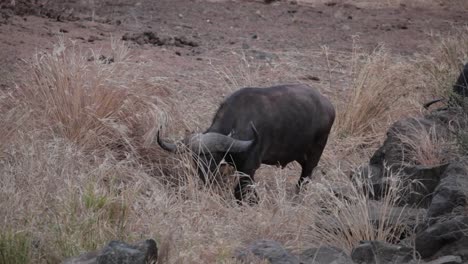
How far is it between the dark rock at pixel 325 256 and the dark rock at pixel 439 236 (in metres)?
0.52

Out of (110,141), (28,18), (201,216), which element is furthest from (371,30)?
(201,216)

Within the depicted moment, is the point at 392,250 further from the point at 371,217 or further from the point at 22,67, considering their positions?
the point at 22,67

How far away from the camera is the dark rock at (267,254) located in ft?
23.4

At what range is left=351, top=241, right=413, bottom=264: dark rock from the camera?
7379mm

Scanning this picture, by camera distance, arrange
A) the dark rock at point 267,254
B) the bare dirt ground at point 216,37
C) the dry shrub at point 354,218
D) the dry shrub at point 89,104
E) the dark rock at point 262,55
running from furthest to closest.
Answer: the dark rock at point 262,55 → the bare dirt ground at point 216,37 → the dry shrub at point 89,104 → the dry shrub at point 354,218 → the dark rock at point 267,254

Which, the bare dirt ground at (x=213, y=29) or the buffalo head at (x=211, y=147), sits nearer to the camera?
the buffalo head at (x=211, y=147)

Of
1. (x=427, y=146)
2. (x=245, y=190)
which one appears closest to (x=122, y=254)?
(x=245, y=190)

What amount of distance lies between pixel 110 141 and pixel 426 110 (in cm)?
376

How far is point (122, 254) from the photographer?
655cm

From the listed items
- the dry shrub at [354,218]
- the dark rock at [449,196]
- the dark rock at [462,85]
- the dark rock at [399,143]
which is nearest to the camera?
the dark rock at [449,196]

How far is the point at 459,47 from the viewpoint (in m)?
14.2

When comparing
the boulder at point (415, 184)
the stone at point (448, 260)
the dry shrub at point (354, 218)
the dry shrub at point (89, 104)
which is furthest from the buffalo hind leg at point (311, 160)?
the stone at point (448, 260)

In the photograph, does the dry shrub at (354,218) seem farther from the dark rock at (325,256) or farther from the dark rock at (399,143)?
the dark rock at (399,143)

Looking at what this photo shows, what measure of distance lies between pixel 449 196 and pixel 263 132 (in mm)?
2729
